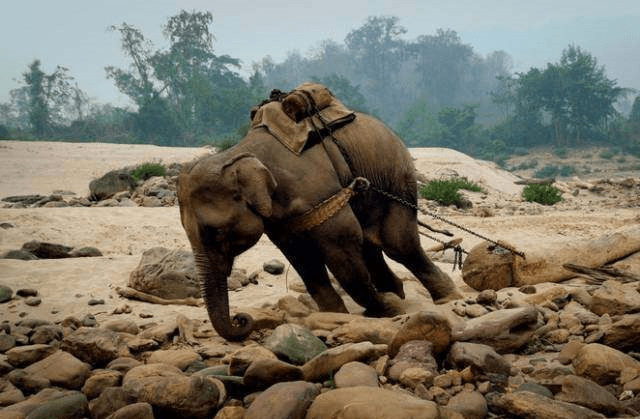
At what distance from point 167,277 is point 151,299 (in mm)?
276

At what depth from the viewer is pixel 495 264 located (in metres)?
5.42

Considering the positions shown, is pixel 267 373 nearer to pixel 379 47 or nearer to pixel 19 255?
pixel 19 255

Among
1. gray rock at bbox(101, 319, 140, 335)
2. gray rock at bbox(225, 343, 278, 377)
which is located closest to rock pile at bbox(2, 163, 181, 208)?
gray rock at bbox(101, 319, 140, 335)

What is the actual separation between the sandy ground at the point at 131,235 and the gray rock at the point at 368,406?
2458mm

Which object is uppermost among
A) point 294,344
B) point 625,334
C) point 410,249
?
point 410,249

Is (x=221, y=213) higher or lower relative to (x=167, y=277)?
higher

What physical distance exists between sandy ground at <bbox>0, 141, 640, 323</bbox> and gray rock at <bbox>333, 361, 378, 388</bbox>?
6.57 ft

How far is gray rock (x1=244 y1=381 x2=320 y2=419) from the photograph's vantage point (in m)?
2.41

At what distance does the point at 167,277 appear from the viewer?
569cm

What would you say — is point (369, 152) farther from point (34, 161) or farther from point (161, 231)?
point (34, 161)

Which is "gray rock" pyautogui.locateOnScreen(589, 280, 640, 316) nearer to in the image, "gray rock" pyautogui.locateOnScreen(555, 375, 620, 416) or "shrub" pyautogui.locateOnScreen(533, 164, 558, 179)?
"gray rock" pyautogui.locateOnScreen(555, 375, 620, 416)

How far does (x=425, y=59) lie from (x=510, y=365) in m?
82.6

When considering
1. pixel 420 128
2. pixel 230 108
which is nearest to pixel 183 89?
pixel 230 108

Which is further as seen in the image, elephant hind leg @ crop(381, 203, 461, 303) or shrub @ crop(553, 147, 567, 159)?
shrub @ crop(553, 147, 567, 159)
